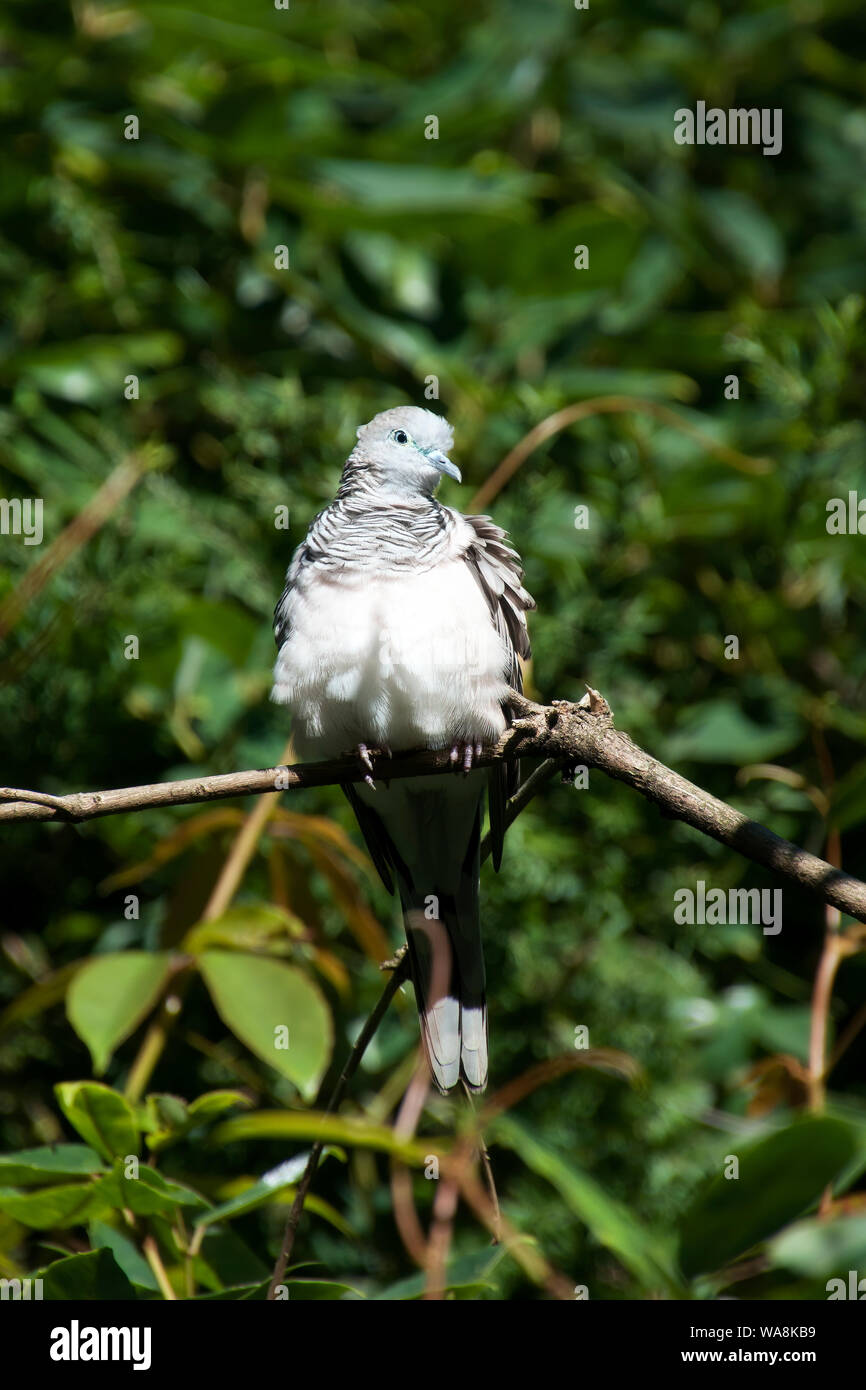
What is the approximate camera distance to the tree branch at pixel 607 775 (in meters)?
1.55

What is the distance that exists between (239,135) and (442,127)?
59 centimetres

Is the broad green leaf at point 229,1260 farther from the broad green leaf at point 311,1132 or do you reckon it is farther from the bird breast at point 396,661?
the bird breast at point 396,661

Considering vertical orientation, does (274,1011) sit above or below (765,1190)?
above

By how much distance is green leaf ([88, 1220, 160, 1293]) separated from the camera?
2.20 metres

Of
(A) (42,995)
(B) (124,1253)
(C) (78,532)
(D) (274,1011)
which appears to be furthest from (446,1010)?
(C) (78,532)

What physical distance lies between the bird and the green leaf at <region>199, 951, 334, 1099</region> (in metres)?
0.20

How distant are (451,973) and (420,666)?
1.97 ft

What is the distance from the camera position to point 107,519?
10.9 ft

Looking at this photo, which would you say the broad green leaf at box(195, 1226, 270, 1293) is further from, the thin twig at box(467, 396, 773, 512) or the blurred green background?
the thin twig at box(467, 396, 773, 512)

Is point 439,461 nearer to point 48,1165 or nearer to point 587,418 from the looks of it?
point 587,418

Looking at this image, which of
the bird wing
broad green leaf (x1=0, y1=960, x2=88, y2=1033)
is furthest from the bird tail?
broad green leaf (x1=0, y1=960, x2=88, y2=1033)

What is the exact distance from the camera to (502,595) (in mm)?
2775

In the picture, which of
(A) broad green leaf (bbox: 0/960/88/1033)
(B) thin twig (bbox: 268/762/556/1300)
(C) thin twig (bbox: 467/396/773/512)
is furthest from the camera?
(C) thin twig (bbox: 467/396/773/512)
